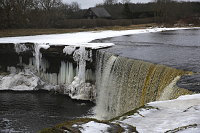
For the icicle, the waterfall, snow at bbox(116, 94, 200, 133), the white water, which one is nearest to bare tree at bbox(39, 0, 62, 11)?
the icicle

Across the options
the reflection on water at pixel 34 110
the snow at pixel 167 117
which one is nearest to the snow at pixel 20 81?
the reflection on water at pixel 34 110

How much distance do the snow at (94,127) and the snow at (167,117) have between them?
66 centimetres

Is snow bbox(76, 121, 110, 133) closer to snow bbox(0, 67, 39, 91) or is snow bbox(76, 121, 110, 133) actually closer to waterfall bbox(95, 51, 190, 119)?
waterfall bbox(95, 51, 190, 119)

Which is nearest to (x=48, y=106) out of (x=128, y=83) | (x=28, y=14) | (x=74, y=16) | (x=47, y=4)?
(x=128, y=83)

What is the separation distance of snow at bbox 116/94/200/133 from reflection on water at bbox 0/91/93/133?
23.6ft

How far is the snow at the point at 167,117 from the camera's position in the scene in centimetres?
510

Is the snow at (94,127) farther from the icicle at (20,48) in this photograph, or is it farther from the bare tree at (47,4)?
the bare tree at (47,4)

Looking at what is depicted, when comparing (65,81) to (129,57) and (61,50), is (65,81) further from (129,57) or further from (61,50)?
(129,57)

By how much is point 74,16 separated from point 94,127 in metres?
50.9

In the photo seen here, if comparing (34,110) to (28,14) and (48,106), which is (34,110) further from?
(28,14)

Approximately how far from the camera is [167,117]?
5.66 m

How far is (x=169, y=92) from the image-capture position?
9031 millimetres

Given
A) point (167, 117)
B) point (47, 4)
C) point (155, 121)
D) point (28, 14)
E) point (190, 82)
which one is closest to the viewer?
point (155, 121)

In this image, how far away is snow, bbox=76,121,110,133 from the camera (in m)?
4.58
